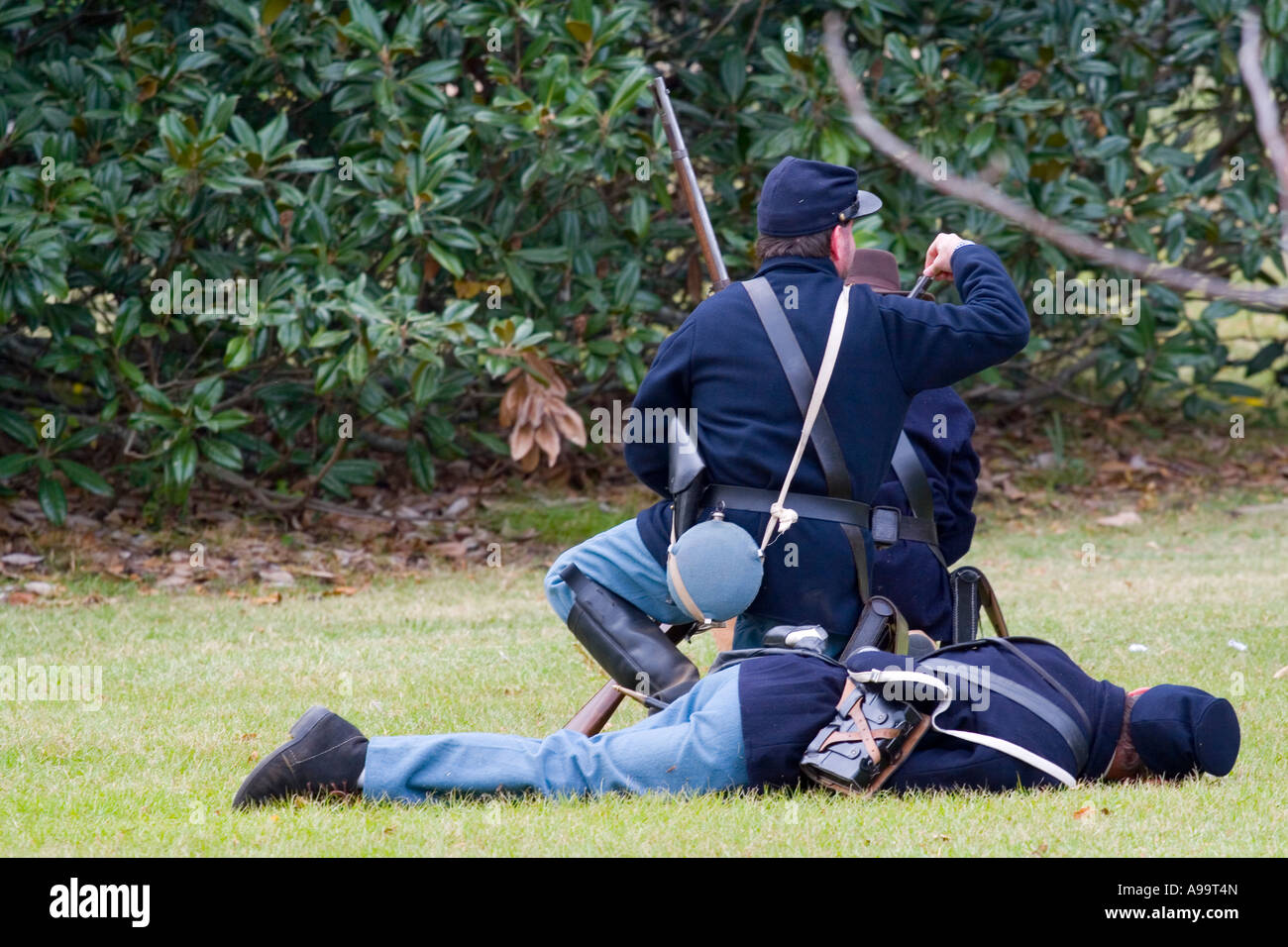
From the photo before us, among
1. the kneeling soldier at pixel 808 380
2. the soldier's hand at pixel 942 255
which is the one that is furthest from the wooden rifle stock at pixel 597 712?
the soldier's hand at pixel 942 255

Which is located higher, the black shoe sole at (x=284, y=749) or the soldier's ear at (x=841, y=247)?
the soldier's ear at (x=841, y=247)

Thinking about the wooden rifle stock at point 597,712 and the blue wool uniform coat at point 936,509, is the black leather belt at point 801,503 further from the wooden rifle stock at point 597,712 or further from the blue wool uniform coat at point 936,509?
the wooden rifle stock at point 597,712

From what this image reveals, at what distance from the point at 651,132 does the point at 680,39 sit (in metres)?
1.40

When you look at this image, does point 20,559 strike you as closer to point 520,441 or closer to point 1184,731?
point 520,441

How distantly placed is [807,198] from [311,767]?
2035 mm

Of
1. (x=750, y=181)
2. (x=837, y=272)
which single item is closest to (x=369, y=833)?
(x=837, y=272)

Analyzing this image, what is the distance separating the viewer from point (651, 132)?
785 centimetres

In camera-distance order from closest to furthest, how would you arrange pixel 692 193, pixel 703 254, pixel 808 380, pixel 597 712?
pixel 808 380, pixel 597 712, pixel 703 254, pixel 692 193

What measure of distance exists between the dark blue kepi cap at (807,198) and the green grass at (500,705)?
5.25ft

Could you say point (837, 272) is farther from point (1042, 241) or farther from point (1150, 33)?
point (1150, 33)

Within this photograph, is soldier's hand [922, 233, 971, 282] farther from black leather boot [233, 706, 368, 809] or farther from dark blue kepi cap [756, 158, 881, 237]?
black leather boot [233, 706, 368, 809]

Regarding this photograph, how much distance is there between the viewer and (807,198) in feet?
14.2

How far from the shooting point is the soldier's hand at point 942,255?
4457 millimetres

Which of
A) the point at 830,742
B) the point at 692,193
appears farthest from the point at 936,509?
the point at 692,193
